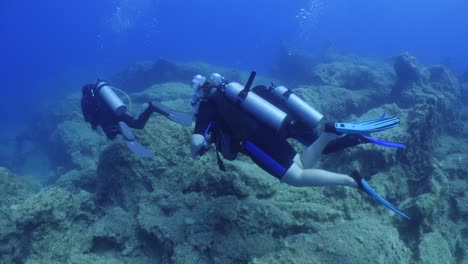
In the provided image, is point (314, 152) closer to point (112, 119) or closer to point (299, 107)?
point (299, 107)

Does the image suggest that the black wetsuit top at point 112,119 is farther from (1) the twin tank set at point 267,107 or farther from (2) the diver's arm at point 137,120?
(1) the twin tank set at point 267,107

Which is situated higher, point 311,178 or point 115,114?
point 311,178

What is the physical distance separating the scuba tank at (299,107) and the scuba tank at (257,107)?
20.0 inches

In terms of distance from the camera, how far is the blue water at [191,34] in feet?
162

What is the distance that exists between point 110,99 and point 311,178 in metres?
4.54

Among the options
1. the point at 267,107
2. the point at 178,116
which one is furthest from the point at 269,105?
the point at 178,116

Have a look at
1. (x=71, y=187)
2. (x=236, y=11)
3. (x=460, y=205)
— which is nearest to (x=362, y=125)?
(x=460, y=205)

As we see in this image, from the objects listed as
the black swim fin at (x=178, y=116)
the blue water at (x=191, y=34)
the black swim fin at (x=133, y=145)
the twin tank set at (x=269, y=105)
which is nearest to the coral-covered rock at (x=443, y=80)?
the twin tank set at (x=269, y=105)

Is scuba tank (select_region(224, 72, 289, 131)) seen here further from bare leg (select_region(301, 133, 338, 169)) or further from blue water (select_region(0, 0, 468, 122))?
blue water (select_region(0, 0, 468, 122))

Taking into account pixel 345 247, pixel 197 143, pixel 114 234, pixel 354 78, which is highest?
pixel 197 143

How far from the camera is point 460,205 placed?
6453mm

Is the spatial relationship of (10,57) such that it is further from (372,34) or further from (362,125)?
(362,125)

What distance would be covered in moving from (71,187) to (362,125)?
636cm

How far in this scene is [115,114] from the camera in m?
6.42
